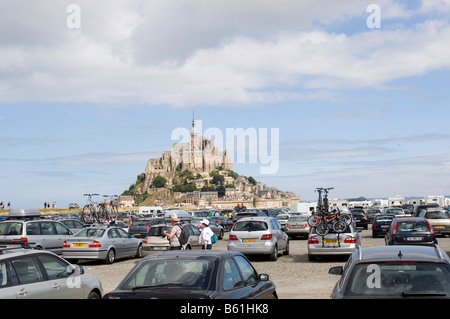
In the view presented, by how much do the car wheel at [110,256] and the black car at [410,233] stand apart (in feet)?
32.9

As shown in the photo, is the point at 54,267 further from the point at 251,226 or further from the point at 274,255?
the point at 274,255

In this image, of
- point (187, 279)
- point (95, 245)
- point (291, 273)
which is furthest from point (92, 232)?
point (187, 279)

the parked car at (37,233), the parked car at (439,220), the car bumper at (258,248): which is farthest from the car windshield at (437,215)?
the parked car at (37,233)

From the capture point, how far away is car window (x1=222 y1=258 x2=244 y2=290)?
291 inches

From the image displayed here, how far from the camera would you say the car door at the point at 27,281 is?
7.99 metres

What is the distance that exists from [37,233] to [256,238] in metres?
7.93

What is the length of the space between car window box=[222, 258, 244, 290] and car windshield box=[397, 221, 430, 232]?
47.2 ft

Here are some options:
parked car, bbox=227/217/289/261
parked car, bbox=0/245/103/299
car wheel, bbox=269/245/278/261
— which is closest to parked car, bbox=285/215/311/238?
parked car, bbox=227/217/289/261

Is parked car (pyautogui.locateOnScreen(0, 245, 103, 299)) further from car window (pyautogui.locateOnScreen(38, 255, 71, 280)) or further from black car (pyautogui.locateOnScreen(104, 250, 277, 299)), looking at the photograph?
black car (pyautogui.locateOnScreen(104, 250, 277, 299))

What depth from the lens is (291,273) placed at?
55.7 ft

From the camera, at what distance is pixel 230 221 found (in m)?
45.8
